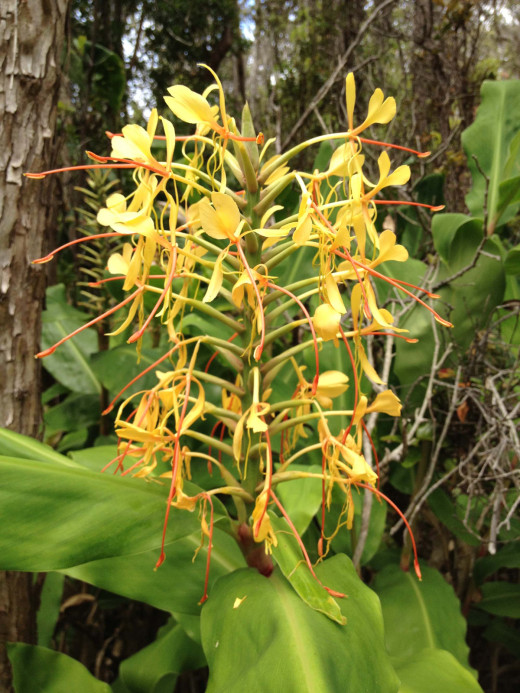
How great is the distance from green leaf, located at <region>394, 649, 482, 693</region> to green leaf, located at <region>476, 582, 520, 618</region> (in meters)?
0.56

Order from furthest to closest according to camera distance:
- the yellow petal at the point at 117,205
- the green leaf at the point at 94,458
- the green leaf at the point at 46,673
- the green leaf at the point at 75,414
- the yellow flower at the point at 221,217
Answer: the green leaf at the point at 75,414 → the green leaf at the point at 94,458 → the green leaf at the point at 46,673 → the yellow petal at the point at 117,205 → the yellow flower at the point at 221,217

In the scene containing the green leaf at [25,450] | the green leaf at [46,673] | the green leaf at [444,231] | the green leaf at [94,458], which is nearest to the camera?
the green leaf at [25,450]

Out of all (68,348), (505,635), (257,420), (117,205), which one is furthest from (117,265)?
(505,635)

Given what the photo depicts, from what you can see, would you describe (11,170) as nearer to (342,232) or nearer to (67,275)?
(342,232)

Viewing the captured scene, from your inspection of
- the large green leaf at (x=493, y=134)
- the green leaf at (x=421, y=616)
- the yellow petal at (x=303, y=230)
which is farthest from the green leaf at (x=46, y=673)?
the large green leaf at (x=493, y=134)

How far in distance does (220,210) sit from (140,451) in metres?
0.40

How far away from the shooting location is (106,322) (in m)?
1.91

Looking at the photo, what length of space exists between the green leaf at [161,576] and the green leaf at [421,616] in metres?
0.44

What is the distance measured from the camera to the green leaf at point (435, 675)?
89cm

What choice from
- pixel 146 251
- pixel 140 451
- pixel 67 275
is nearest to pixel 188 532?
pixel 140 451

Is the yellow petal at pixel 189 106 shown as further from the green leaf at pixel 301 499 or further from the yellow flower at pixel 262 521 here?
the green leaf at pixel 301 499

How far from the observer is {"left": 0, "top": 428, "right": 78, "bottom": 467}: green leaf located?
0.91 metres

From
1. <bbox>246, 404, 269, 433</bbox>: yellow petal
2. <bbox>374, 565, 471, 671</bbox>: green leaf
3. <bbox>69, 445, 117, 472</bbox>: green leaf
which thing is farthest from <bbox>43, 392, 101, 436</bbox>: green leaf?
<bbox>246, 404, 269, 433</bbox>: yellow petal

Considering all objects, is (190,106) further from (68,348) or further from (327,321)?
(68,348)
